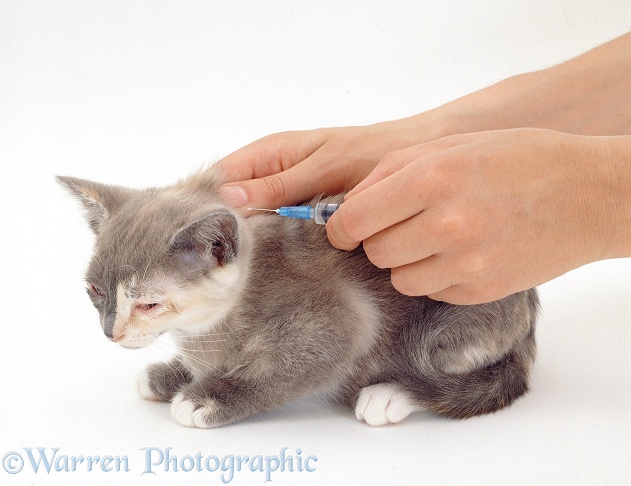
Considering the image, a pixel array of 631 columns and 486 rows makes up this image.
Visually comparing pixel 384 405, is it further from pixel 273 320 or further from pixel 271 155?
pixel 271 155

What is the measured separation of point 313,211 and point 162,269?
440 millimetres

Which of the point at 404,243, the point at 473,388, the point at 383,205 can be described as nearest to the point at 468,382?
the point at 473,388

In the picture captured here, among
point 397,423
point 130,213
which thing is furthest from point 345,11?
point 397,423

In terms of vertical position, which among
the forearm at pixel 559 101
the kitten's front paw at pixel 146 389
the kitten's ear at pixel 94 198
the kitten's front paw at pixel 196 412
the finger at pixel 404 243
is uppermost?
the forearm at pixel 559 101

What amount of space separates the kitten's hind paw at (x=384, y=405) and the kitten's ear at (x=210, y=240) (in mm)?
529

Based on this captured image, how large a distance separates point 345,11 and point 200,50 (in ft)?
2.19

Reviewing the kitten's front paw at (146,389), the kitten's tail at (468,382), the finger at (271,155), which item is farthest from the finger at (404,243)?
the kitten's front paw at (146,389)

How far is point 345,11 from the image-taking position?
3250mm

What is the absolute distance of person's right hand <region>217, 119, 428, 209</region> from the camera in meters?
2.13

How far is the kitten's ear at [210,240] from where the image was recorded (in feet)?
5.53

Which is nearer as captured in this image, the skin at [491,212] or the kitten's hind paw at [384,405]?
the skin at [491,212]

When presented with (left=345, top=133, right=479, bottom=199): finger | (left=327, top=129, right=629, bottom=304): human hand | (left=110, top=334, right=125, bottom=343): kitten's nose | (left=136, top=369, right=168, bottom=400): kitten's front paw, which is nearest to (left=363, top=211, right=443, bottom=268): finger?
(left=327, top=129, right=629, bottom=304): human hand

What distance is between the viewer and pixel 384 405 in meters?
1.91

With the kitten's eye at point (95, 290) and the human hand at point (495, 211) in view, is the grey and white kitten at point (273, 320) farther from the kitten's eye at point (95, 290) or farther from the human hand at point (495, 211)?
the human hand at point (495, 211)
